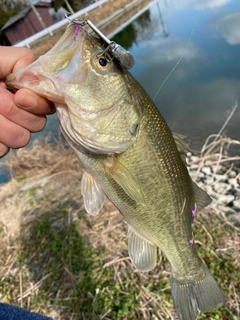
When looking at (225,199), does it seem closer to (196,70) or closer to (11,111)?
(11,111)

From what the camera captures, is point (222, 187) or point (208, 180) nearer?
point (222, 187)

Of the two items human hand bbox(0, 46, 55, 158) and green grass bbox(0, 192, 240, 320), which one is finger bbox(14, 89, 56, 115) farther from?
green grass bbox(0, 192, 240, 320)

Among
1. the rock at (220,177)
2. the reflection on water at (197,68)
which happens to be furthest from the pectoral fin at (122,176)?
the reflection on water at (197,68)

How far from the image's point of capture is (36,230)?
4.52 meters

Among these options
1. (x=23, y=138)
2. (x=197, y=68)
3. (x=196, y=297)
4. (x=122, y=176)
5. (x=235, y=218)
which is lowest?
(x=197, y=68)

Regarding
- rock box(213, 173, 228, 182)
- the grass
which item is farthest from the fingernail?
rock box(213, 173, 228, 182)

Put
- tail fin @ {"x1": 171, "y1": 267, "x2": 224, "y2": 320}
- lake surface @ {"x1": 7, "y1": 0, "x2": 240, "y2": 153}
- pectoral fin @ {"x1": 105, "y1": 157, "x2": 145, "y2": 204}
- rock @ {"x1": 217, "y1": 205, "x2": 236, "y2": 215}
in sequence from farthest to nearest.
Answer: lake surface @ {"x1": 7, "y1": 0, "x2": 240, "y2": 153}
rock @ {"x1": 217, "y1": 205, "x2": 236, "y2": 215}
tail fin @ {"x1": 171, "y1": 267, "x2": 224, "y2": 320}
pectoral fin @ {"x1": 105, "y1": 157, "x2": 145, "y2": 204}

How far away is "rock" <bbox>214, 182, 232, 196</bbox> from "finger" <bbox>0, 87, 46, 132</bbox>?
141 inches

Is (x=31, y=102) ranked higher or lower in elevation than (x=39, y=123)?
higher

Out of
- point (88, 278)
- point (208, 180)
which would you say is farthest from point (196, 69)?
point (88, 278)

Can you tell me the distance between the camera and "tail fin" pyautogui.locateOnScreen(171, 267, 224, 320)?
202 cm

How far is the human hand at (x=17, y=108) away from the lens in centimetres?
149

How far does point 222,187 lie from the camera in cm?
483

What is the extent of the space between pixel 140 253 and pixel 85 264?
2.01 meters
